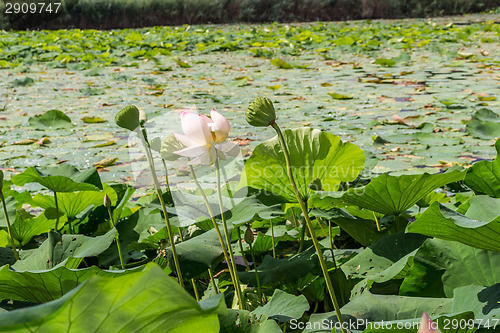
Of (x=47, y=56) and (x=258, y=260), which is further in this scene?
(x=47, y=56)

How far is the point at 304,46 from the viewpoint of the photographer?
20.9ft

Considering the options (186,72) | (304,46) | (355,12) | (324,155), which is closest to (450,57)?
(304,46)

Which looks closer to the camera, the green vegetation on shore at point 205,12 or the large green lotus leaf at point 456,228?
the large green lotus leaf at point 456,228

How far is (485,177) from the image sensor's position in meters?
0.92

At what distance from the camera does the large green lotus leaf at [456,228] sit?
0.55 meters

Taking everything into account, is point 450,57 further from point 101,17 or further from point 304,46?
point 101,17

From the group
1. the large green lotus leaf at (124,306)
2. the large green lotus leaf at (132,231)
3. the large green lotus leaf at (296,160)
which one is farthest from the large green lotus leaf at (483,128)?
the large green lotus leaf at (124,306)

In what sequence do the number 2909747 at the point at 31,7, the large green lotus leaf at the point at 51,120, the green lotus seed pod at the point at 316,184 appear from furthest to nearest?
the number 2909747 at the point at 31,7
the large green lotus leaf at the point at 51,120
the green lotus seed pod at the point at 316,184

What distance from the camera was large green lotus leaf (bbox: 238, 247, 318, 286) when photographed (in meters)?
0.76

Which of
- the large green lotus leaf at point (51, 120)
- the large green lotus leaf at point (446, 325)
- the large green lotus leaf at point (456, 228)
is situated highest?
the large green lotus leaf at point (456, 228)

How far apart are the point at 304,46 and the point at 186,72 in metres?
2.30

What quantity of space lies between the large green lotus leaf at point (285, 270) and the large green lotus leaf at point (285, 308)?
11cm

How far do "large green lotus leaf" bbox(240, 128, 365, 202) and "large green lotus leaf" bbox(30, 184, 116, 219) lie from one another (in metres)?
0.33

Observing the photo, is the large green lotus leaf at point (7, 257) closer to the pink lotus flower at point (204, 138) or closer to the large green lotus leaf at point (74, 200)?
the large green lotus leaf at point (74, 200)
